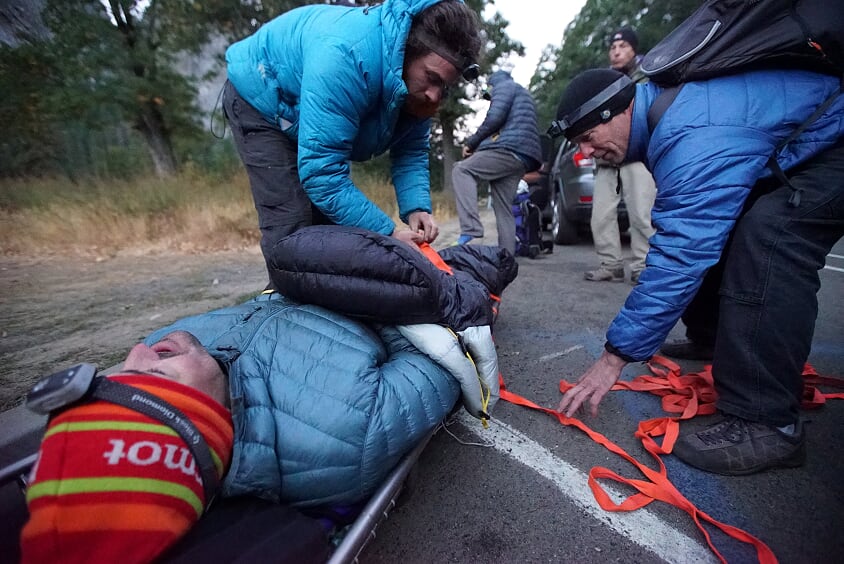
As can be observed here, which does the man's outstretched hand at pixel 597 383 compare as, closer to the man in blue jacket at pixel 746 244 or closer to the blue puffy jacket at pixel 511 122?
the man in blue jacket at pixel 746 244

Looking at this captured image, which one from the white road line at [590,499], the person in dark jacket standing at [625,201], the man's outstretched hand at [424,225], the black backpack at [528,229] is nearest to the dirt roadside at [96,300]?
the man's outstretched hand at [424,225]

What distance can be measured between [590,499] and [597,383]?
0.40 m

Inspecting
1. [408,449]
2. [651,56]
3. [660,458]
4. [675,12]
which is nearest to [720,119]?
[651,56]

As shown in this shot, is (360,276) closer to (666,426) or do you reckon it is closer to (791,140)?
(666,426)

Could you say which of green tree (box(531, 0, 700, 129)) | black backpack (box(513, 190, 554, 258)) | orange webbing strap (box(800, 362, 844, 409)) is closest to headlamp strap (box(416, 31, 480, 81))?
orange webbing strap (box(800, 362, 844, 409))

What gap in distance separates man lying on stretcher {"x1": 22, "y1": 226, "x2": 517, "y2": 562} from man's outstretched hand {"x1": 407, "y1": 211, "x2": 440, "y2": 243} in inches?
26.6

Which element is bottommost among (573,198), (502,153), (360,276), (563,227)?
(563,227)

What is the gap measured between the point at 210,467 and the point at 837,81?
7.22 feet

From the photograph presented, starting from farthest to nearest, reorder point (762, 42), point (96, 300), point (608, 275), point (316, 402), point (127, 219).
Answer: point (127, 219), point (608, 275), point (96, 300), point (762, 42), point (316, 402)

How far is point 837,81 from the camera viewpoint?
1300mm

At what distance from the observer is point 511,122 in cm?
367

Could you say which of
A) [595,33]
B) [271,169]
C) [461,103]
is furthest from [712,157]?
[595,33]

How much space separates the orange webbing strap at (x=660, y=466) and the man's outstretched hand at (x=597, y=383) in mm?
202

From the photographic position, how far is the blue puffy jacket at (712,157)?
126 centimetres
